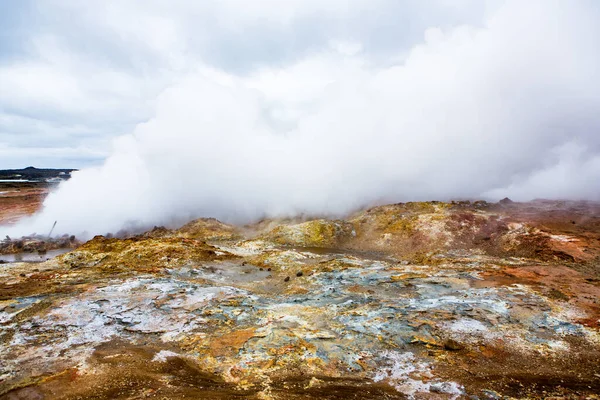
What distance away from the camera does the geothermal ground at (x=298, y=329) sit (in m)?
10.4

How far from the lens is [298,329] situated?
48.0 ft

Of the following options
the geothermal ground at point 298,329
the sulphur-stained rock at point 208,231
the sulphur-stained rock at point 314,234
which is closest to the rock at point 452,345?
the geothermal ground at point 298,329

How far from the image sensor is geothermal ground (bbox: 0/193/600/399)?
34.1 ft

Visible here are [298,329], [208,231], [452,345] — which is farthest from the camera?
[208,231]

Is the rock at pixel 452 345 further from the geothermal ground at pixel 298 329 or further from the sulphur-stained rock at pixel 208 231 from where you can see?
the sulphur-stained rock at pixel 208 231

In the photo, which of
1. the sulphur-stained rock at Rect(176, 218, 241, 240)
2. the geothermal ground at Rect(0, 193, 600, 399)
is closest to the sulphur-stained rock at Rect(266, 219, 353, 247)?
the sulphur-stained rock at Rect(176, 218, 241, 240)

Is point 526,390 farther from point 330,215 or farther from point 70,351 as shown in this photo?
point 330,215

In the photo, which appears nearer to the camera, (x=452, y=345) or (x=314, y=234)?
(x=452, y=345)

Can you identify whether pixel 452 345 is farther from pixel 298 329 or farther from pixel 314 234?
pixel 314 234

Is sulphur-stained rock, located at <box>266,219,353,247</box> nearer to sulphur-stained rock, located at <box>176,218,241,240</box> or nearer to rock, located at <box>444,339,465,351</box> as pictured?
sulphur-stained rock, located at <box>176,218,241,240</box>

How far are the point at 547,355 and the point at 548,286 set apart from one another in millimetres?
9520

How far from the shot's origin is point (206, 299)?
18969mm

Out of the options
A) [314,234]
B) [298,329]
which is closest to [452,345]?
[298,329]

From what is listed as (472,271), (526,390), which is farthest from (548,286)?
(526,390)
